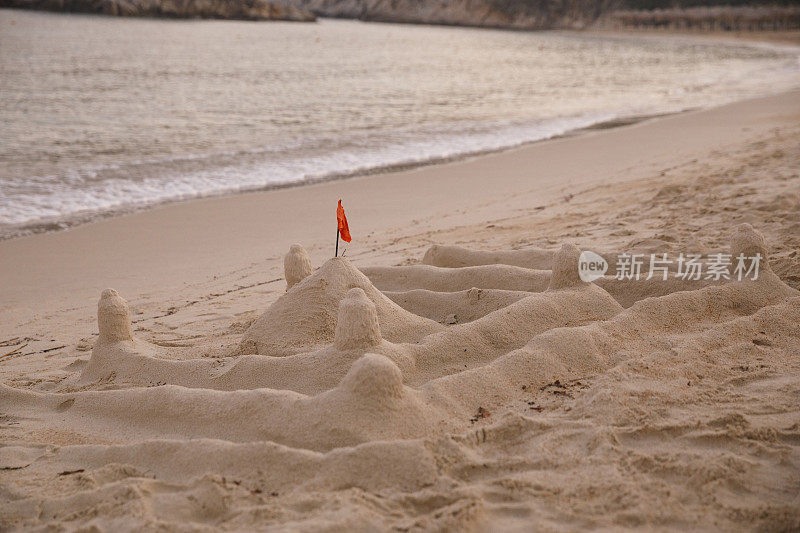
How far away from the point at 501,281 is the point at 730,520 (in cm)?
225

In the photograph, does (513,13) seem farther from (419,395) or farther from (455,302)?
(419,395)

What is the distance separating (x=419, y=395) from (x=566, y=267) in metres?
1.32

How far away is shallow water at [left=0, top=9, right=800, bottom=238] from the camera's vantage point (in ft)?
31.2

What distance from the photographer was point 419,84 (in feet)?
74.1

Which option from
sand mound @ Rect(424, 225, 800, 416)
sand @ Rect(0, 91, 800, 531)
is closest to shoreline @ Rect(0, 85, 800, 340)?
sand @ Rect(0, 91, 800, 531)

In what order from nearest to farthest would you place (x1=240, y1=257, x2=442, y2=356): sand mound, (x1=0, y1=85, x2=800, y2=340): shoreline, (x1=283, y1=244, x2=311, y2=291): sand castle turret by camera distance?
(x1=240, y1=257, x2=442, y2=356): sand mound → (x1=283, y1=244, x2=311, y2=291): sand castle turret → (x1=0, y1=85, x2=800, y2=340): shoreline

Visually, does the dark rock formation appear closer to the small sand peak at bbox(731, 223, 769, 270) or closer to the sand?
the small sand peak at bbox(731, 223, 769, 270)

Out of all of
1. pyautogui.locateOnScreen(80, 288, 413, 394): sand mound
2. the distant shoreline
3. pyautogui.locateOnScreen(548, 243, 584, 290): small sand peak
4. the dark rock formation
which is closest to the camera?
pyautogui.locateOnScreen(80, 288, 413, 394): sand mound

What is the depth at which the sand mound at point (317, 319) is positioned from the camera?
3305 millimetres

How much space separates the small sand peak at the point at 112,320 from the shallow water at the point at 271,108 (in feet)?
14.3

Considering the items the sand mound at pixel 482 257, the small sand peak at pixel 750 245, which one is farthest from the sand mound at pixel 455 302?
the small sand peak at pixel 750 245

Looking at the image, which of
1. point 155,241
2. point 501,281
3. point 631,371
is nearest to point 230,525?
point 631,371

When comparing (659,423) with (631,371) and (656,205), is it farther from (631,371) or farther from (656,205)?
(656,205)

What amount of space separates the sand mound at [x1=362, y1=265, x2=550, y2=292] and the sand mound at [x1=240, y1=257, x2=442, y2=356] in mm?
737
